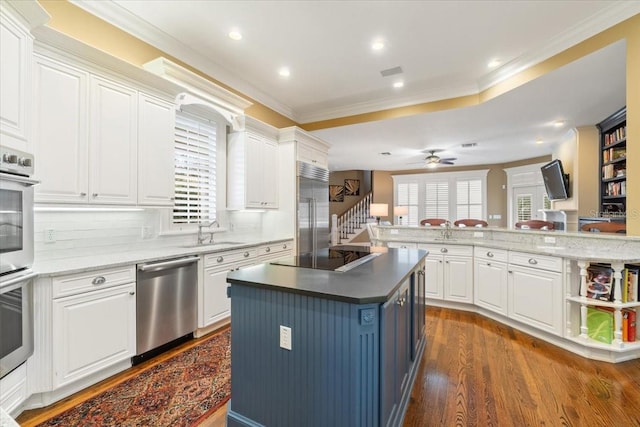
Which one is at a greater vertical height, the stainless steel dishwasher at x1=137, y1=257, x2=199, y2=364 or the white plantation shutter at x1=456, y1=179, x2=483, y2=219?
the white plantation shutter at x1=456, y1=179, x2=483, y2=219

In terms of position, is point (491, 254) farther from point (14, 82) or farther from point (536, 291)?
point (14, 82)

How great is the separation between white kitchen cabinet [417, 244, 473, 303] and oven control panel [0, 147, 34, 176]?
13.6 feet

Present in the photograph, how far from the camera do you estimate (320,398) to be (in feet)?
4.76

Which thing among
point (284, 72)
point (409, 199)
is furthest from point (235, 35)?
point (409, 199)

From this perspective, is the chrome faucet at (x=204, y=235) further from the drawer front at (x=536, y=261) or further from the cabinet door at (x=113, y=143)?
the drawer front at (x=536, y=261)

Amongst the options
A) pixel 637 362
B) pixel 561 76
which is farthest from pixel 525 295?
pixel 561 76

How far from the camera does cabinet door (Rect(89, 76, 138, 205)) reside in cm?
238

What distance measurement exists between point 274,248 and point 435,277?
7.58 ft

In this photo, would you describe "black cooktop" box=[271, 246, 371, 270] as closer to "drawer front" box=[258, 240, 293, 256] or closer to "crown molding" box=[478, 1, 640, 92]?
"drawer front" box=[258, 240, 293, 256]

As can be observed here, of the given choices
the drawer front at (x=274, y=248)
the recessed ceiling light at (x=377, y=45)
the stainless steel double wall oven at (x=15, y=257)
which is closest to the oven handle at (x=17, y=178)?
the stainless steel double wall oven at (x=15, y=257)

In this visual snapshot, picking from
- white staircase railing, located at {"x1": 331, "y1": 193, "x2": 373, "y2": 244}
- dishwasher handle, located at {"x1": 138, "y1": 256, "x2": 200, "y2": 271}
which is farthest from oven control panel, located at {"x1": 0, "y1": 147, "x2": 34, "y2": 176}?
white staircase railing, located at {"x1": 331, "y1": 193, "x2": 373, "y2": 244}

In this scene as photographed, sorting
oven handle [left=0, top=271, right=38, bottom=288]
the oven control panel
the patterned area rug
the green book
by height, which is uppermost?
the oven control panel

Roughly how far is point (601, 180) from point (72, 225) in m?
7.51

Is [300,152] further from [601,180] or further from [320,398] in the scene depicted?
[601,180]
